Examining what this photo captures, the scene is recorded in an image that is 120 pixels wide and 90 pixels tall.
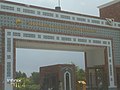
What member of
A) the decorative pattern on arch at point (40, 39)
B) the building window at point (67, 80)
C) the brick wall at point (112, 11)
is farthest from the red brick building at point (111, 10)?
the building window at point (67, 80)

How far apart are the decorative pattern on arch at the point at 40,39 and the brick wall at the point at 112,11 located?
3768 millimetres

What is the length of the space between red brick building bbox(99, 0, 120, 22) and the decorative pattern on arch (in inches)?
151

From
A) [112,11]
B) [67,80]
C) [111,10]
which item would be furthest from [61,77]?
[111,10]

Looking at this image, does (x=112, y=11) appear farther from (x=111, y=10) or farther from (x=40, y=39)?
(x=40, y=39)

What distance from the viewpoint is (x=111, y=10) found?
3042 cm

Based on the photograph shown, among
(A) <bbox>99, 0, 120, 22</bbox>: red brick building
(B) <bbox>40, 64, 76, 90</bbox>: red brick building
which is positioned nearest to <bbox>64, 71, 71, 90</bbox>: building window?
(B) <bbox>40, 64, 76, 90</bbox>: red brick building

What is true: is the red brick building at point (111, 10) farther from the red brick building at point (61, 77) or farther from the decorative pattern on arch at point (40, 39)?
the red brick building at point (61, 77)

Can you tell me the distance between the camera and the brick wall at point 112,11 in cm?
2942

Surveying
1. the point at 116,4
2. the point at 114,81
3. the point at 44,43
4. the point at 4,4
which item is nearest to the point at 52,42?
the point at 44,43

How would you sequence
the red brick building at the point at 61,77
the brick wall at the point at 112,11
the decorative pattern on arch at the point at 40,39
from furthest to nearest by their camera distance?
the brick wall at the point at 112,11 < the red brick building at the point at 61,77 < the decorative pattern on arch at the point at 40,39

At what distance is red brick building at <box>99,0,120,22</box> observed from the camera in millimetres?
29444

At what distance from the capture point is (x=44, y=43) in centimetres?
2289

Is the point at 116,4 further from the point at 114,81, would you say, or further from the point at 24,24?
the point at 24,24

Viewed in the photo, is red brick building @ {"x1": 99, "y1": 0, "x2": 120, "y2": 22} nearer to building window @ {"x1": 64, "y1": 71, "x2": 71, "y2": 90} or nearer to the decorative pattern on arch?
the decorative pattern on arch
